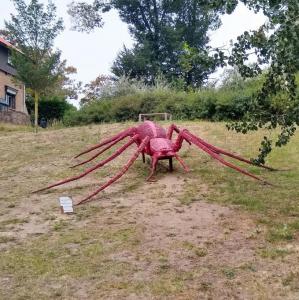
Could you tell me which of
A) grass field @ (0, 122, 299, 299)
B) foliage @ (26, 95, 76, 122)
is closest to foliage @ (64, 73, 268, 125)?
grass field @ (0, 122, 299, 299)

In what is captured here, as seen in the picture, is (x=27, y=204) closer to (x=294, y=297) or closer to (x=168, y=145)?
(x=168, y=145)

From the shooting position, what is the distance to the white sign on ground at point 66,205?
22.0 feet

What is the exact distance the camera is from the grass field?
4.39 meters

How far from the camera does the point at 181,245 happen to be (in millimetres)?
5328

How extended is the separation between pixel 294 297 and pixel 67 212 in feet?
11.3

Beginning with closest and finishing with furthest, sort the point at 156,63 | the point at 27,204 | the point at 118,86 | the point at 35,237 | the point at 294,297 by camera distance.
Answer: the point at 294,297
the point at 35,237
the point at 27,204
the point at 118,86
the point at 156,63

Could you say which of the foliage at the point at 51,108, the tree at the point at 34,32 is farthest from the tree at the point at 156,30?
the tree at the point at 34,32

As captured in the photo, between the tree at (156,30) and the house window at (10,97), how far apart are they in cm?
695

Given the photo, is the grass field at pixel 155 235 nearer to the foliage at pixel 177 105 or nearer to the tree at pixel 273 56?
the tree at pixel 273 56

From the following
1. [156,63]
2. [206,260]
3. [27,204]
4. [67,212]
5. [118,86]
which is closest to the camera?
[206,260]

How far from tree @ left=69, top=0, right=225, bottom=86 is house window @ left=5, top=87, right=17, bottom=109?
6.95m

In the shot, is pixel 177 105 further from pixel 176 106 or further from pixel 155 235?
pixel 155 235

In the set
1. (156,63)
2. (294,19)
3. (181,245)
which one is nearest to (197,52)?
(294,19)

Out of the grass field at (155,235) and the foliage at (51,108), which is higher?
the foliage at (51,108)
